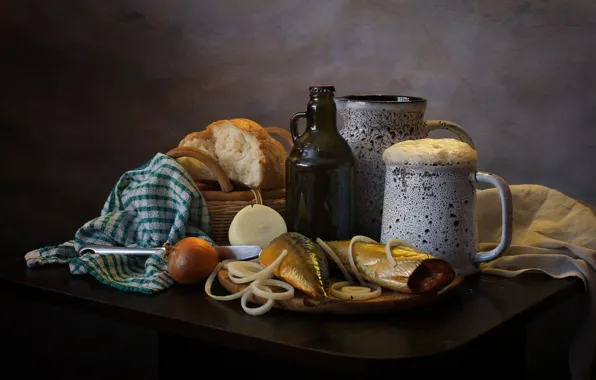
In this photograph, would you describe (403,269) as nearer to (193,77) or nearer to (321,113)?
(321,113)

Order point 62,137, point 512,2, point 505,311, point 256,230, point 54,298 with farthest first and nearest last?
point 62,137 → point 512,2 → point 256,230 → point 54,298 → point 505,311

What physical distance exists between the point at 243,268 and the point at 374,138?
12.8 inches

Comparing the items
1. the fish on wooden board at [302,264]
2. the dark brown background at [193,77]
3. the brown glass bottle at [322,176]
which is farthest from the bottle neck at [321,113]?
the dark brown background at [193,77]

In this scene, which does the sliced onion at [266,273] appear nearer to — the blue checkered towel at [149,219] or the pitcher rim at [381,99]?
the blue checkered towel at [149,219]

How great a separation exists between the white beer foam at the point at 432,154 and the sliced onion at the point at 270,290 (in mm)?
257

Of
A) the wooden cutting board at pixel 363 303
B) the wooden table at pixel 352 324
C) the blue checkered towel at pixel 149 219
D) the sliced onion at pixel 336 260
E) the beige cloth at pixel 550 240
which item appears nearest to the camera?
the wooden table at pixel 352 324

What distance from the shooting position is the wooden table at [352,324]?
0.79 m

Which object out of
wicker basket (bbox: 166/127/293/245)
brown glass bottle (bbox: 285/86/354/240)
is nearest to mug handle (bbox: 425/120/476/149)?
brown glass bottle (bbox: 285/86/354/240)

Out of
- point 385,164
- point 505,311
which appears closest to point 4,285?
point 385,164

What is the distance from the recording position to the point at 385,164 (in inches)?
44.5

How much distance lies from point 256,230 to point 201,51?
3.20 ft

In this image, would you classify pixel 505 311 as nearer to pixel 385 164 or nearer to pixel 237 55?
pixel 385 164

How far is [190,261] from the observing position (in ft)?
3.42

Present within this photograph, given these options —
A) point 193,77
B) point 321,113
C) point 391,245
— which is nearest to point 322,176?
point 321,113
